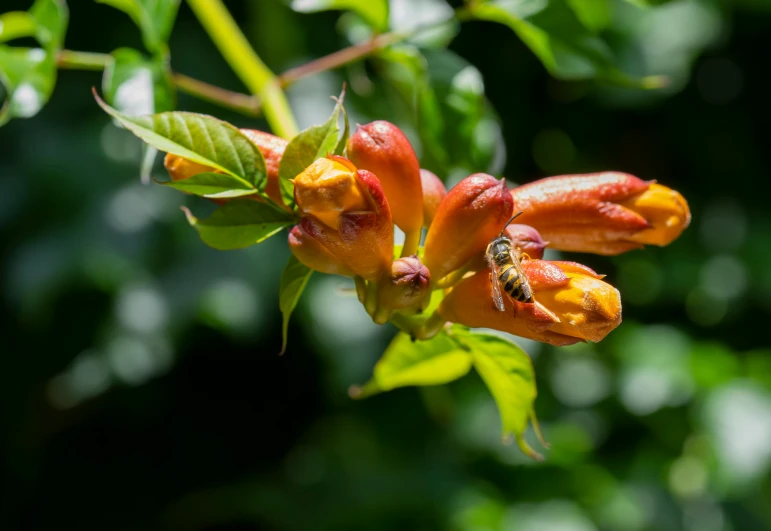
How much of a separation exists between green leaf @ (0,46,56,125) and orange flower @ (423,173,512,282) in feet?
2.66

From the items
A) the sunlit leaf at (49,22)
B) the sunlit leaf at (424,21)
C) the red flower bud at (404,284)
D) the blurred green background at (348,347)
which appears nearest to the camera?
the red flower bud at (404,284)

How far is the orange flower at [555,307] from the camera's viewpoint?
3.49 ft

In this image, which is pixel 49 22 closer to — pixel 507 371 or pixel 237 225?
pixel 237 225

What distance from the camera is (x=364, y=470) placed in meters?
3.25

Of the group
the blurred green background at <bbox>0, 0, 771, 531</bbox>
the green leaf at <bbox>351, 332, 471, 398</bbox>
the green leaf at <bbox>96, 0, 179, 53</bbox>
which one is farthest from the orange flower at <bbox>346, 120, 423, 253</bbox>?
the blurred green background at <bbox>0, 0, 771, 531</bbox>

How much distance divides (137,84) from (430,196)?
0.59 meters

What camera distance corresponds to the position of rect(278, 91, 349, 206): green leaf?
3.62ft

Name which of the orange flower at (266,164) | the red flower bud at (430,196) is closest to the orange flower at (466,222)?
the red flower bud at (430,196)

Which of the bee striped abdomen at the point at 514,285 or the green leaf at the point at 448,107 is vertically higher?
the bee striped abdomen at the point at 514,285

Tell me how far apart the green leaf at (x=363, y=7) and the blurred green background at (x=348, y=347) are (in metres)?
0.67

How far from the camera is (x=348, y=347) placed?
9.55 ft

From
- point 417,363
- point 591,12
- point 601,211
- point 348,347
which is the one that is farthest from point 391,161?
point 348,347

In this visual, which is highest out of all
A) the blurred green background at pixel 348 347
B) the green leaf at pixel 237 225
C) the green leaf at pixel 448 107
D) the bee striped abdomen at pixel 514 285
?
the green leaf at pixel 237 225

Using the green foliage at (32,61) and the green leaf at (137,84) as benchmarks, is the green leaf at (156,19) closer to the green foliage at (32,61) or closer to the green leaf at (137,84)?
the green leaf at (137,84)
